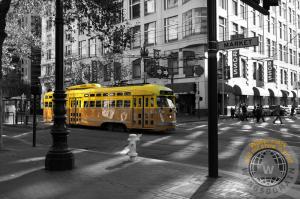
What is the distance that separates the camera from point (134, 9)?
160ft

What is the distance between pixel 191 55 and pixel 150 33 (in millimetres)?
8181

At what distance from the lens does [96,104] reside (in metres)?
23.4

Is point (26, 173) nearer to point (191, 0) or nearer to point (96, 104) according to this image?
point (96, 104)

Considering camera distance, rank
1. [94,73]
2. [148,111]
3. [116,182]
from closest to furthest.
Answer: [116,182] < [148,111] < [94,73]

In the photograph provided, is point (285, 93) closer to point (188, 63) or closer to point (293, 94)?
point (293, 94)

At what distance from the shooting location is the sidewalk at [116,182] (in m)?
6.02

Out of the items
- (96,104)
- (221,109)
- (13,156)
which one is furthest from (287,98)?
(13,156)

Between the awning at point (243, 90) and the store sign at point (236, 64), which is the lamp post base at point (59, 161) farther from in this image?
the store sign at point (236, 64)

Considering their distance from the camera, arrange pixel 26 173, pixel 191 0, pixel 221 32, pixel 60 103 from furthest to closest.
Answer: pixel 221 32, pixel 191 0, pixel 60 103, pixel 26 173

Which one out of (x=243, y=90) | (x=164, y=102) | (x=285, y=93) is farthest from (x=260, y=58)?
(x=164, y=102)

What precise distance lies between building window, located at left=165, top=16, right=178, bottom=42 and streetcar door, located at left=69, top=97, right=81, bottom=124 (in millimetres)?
21427

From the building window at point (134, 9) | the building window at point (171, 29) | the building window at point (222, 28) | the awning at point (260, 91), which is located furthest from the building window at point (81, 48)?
the awning at point (260, 91)

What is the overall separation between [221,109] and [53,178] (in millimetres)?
37373

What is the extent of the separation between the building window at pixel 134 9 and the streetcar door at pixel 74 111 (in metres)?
25.7
